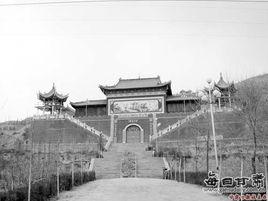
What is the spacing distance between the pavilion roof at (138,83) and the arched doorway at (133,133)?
4338 mm

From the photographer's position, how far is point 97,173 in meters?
19.2

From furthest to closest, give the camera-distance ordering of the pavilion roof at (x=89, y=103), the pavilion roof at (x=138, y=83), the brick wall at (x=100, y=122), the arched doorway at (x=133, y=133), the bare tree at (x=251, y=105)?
the pavilion roof at (x=89, y=103), the pavilion roof at (x=138, y=83), the brick wall at (x=100, y=122), the arched doorway at (x=133, y=133), the bare tree at (x=251, y=105)

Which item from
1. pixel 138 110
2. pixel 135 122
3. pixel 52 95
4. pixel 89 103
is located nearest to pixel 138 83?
pixel 138 110

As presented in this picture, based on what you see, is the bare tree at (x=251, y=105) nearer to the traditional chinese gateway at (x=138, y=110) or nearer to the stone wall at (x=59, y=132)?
the traditional chinese gateway at (x=138, y=110)

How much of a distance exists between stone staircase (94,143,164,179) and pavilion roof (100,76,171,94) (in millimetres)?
10867

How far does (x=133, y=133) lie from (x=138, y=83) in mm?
6365

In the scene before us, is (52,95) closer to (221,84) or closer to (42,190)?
(221,84)

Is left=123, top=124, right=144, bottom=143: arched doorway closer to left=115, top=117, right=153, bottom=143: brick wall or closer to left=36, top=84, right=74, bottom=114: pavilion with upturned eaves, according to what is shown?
left=115, top=117, right=153, bottom=143: brick wall

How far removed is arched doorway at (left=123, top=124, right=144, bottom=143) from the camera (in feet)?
108

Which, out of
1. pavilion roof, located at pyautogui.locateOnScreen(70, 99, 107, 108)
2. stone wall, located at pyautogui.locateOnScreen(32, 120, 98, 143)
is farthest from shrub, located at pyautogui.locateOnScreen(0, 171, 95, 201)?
pavilion roof, located at pyautogui.locateOnScreen(70, 99, 107, 108)

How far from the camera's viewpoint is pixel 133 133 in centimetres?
3316

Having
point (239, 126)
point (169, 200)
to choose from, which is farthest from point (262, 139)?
point (169, 200)

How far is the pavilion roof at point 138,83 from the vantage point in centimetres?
3478

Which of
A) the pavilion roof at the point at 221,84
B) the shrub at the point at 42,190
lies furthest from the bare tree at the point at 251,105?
the pavilion roof at the point at 221,84
